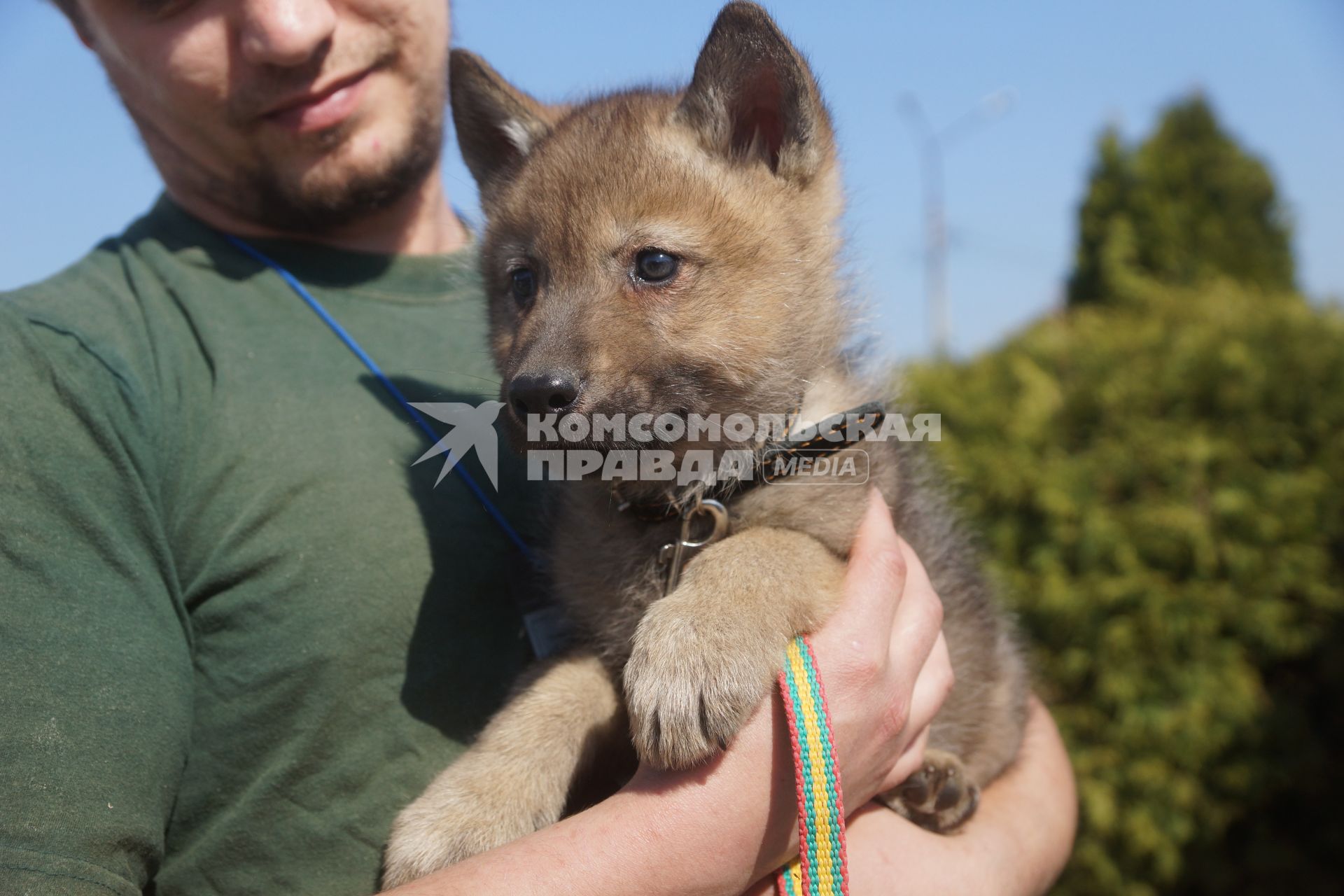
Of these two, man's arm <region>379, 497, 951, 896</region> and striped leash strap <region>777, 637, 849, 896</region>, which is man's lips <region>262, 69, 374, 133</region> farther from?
striped leash strap <region>777, 637, 849, 896</region>

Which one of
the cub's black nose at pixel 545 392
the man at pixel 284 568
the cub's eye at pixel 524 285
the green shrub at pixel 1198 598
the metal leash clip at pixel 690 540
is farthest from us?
the green shrub at pixel 1198 598

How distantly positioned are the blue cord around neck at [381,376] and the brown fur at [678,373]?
118mm

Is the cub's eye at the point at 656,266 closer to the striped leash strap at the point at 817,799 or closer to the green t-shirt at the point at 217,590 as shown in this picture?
the green t-shirt at the point at 217,590

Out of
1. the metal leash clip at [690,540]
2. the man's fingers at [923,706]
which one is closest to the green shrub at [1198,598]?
the man's fingers at [923,706]

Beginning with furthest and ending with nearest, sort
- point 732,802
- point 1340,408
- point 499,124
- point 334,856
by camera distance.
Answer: point 1340,408, point 499,124, point 334,856, point 732,802

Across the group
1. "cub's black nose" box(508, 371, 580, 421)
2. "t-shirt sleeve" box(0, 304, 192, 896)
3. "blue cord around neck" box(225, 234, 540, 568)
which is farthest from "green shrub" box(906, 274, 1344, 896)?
A: "t-shirt sleeve" box(0, 304, 192, 896)

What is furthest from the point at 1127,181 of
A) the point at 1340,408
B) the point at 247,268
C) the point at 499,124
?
the point at 247,268

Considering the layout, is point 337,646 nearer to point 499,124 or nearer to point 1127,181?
point 499,124

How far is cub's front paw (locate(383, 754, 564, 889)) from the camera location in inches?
71.6

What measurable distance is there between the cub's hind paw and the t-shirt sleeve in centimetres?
151

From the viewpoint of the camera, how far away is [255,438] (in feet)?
6.31

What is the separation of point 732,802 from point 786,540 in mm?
576

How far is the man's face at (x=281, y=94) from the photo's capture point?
2189 millimetres

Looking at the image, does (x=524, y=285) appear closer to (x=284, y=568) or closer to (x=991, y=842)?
(x=284, y=568)
